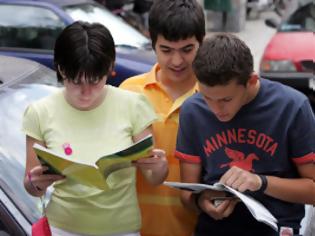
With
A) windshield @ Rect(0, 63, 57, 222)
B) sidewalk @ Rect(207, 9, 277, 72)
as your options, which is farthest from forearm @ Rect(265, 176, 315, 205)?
sidewalk @ Rect(207, 9, 277, 72)

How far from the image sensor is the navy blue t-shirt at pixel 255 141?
2.20 meters

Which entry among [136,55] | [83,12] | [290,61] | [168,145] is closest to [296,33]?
[290,61]

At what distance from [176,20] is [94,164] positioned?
595 millimetres

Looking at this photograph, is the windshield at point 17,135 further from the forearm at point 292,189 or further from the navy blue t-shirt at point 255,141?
the forearm at point 292,189

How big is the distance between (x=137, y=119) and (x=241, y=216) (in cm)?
46

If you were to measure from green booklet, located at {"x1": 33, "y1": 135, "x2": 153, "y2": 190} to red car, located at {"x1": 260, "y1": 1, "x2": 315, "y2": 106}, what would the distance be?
5.25 m

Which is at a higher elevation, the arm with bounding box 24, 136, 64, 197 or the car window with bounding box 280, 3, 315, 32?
the arm with bounding box 24, 136, 64, 197

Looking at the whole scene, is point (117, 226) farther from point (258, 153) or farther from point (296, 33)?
point (296, 33)

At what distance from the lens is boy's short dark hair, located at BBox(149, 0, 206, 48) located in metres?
2.35

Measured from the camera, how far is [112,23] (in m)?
8.18

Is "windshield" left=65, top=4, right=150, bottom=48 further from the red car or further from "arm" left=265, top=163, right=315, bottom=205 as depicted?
"arm" left=265, top=163, right=315, bottom=205

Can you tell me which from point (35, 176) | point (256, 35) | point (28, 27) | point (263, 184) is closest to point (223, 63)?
point (263, 184)

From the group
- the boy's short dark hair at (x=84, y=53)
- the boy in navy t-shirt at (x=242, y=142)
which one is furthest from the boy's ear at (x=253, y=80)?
the boy's short dark hair at (x=84, y=53)

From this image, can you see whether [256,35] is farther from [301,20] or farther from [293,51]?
[293,51]
